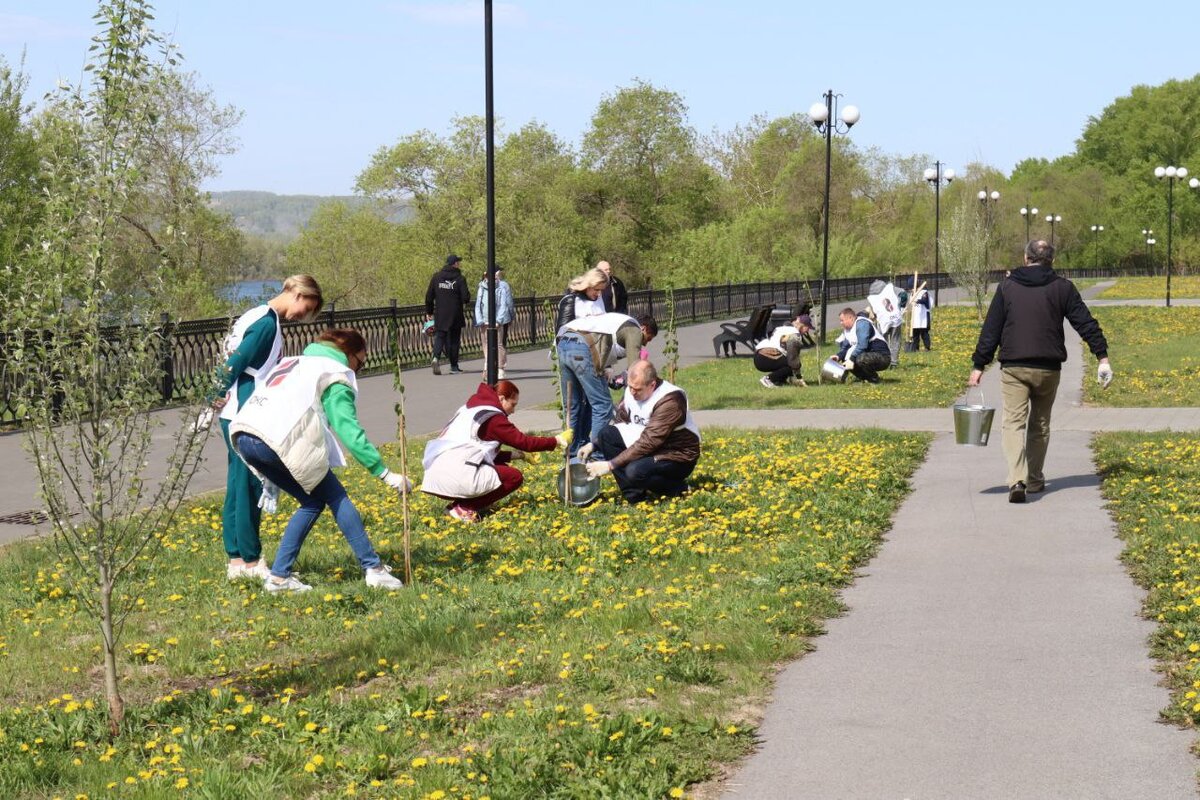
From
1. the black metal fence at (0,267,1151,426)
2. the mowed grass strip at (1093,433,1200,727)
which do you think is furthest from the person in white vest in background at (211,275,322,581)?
the mowed grass strip at (1093,433,1200,727)

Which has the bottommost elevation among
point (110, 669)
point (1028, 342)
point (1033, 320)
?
point (110, 669)

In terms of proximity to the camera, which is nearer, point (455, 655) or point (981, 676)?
point (981, 676)

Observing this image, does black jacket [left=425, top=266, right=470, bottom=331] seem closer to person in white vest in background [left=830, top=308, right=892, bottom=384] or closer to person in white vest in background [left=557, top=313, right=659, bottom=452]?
person in white vest in background [left=830, top=308, right=892, bottom=384]

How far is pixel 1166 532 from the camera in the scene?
8.77m

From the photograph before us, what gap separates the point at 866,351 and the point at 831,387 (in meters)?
0.86

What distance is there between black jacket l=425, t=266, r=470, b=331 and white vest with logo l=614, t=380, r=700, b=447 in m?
12.4

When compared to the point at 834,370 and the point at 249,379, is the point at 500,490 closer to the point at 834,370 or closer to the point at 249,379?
the point at 249,379

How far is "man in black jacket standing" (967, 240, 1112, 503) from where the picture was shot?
10.4m

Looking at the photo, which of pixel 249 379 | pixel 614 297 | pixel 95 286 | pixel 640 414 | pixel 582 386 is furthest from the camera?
pixel 614 297

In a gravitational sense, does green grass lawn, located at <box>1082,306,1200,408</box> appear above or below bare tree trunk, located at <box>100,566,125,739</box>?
above

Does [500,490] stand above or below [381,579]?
above

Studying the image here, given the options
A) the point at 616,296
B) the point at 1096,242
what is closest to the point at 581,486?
the point at 616,296

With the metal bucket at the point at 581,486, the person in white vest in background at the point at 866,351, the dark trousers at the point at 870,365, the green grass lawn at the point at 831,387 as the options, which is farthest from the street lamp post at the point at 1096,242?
the metal bucket at the point at 581,486

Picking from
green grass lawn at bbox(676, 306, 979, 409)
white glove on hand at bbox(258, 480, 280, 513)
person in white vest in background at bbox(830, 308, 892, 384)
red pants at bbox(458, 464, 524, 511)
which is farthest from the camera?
person in white vest in background at bbox(830, 308, 892, 384)
